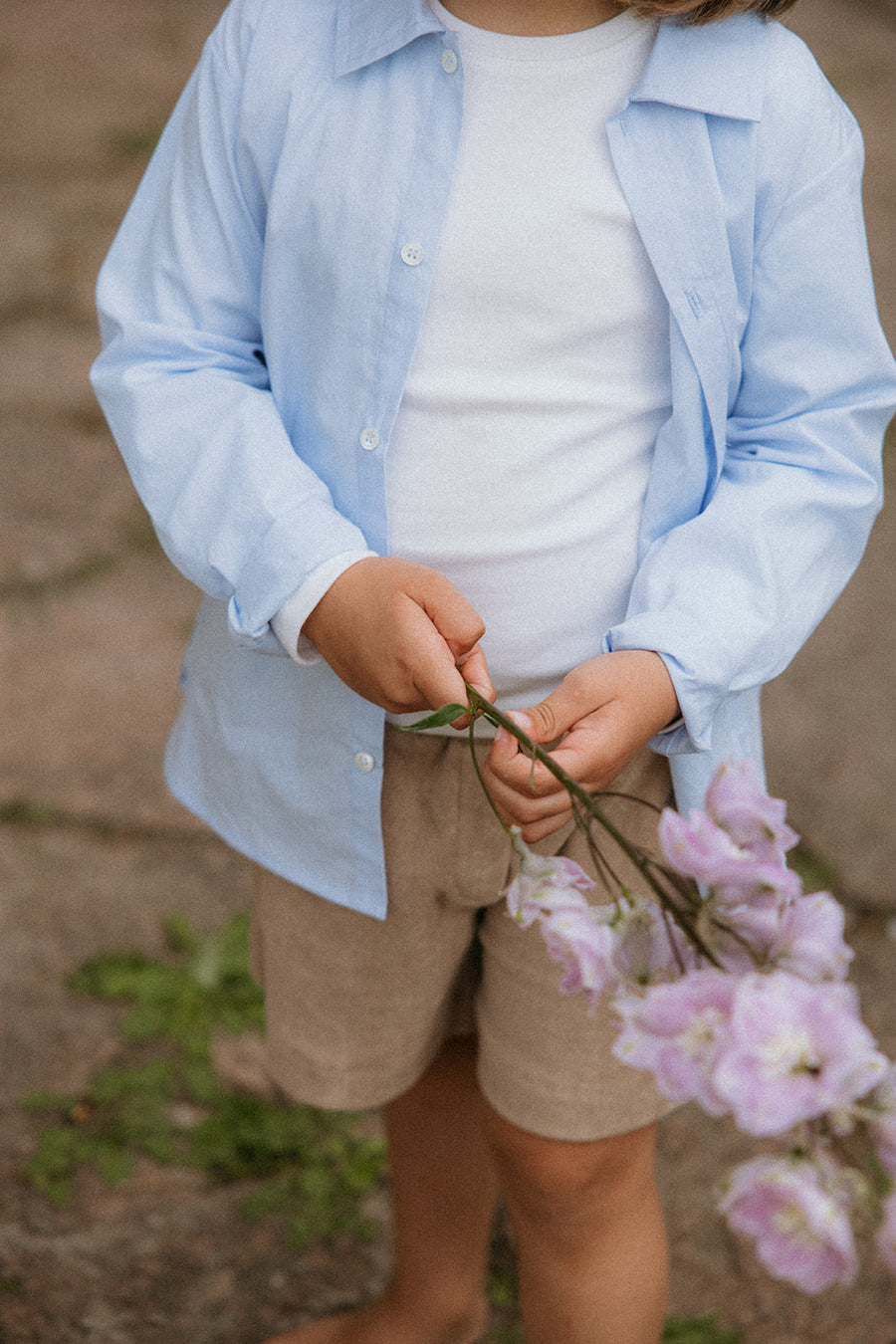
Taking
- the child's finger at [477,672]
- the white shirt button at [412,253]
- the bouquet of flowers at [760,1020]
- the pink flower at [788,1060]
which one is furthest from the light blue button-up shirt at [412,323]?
the pink flower at [788,1060]

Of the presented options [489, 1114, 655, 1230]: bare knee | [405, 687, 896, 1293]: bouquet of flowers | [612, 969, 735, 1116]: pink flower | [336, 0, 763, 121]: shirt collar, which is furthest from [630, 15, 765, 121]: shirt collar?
[489, 1114, 655, 1230]: bare knee

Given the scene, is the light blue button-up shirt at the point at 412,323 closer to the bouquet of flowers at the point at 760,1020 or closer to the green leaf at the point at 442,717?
the green leaf at the point at 442,717

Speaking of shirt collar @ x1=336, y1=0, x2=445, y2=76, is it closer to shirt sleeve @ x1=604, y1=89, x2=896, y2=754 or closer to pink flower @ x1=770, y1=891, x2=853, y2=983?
shirt sleeve @ x1=604, y1=89, x2=896, y2=754

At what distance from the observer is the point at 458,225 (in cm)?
100

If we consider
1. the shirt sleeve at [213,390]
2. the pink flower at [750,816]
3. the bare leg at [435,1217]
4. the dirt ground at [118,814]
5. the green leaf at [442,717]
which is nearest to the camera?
the pink flower at [750,816]

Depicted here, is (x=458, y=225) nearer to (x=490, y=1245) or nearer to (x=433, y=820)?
(x=433, y=820)

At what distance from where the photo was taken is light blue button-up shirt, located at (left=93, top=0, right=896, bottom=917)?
98 cm

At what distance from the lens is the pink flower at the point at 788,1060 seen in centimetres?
53

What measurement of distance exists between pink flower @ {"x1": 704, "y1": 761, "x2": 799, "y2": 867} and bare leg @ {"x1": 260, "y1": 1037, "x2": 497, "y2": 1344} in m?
0.83

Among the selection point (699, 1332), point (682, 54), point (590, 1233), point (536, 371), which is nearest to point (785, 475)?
point (536, 371)

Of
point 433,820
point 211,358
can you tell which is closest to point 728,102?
point 211,358

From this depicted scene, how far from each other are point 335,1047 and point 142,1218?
20.7 inches

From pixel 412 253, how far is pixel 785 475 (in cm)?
32

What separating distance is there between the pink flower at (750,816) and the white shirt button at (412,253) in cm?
50
